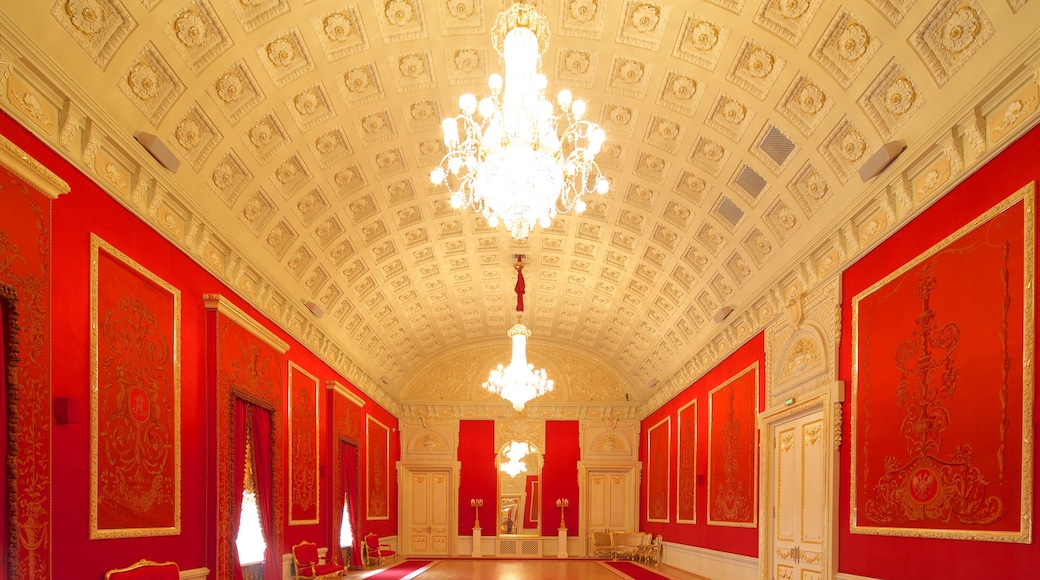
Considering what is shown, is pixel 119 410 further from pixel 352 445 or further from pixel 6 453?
pixel 352 445

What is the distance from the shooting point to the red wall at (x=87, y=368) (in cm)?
722

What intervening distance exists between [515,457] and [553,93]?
17965 mm

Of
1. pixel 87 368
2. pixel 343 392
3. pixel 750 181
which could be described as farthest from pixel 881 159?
pixel 343 392

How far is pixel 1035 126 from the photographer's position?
6.59 m

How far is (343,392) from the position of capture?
1891 cm

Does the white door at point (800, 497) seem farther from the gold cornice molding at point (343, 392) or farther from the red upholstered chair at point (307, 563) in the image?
the gold cornice molding at point (343, 392)

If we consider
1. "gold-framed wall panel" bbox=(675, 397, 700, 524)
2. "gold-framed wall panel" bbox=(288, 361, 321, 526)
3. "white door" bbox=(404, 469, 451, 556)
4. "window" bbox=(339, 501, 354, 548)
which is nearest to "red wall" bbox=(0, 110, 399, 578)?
"gold-framed wall panel" bbox=(288, 361, 321, 526)

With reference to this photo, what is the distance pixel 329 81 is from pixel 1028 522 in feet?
30.3

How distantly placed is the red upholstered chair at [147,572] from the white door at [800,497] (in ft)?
26.3

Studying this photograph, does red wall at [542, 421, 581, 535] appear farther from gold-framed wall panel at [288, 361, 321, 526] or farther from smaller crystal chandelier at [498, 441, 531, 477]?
gold-framed wall panel at [288, 361, 321, 526]

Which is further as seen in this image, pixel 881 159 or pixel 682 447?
pixel 682 447

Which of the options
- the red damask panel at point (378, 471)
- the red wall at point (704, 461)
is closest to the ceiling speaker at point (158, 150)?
the red wall at point (704, 461)

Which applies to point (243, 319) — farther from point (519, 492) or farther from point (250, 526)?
point (519, 492)

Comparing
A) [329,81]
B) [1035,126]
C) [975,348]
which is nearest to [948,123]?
[1035,126]
